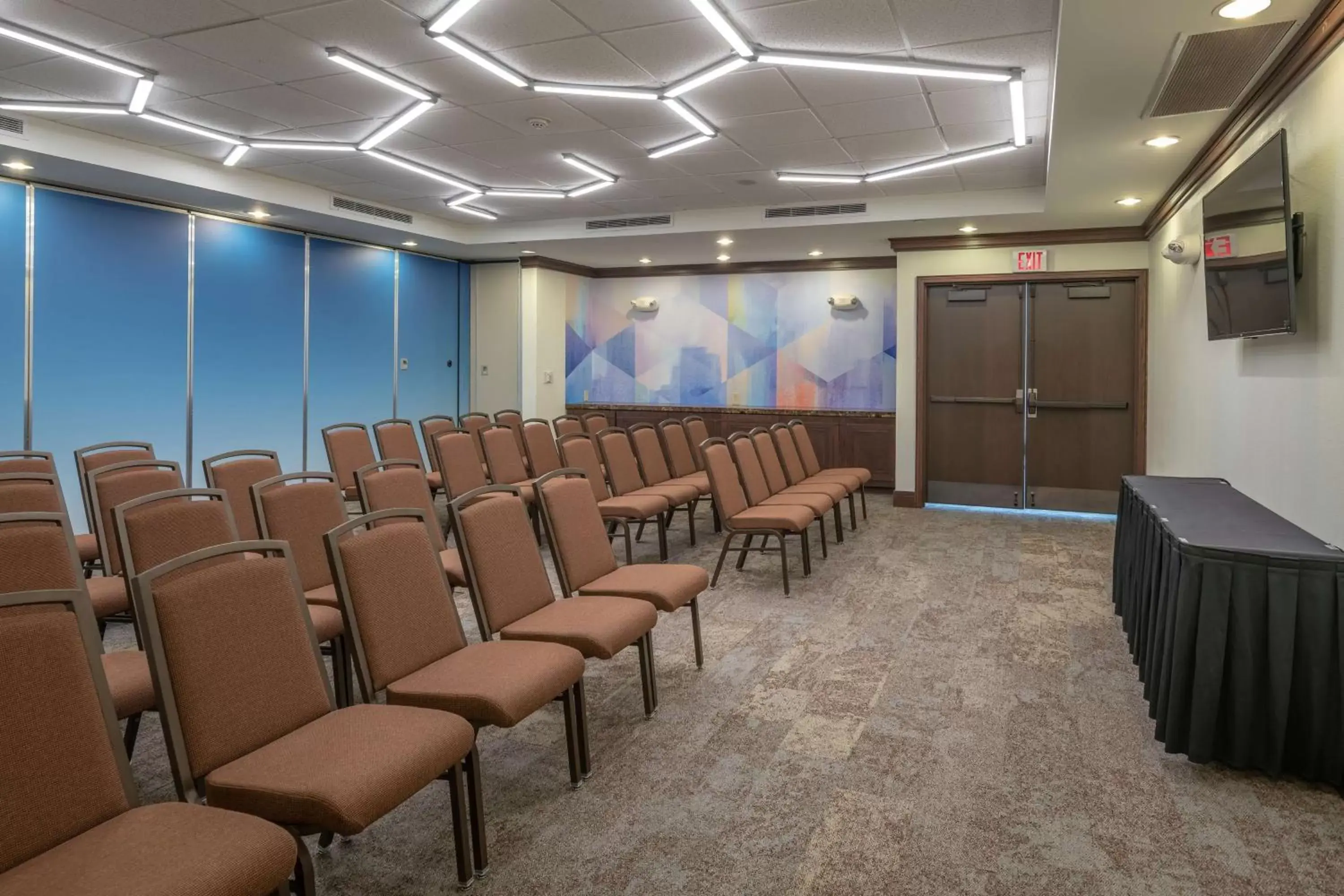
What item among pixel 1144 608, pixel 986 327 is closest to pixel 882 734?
pixel 1144 608

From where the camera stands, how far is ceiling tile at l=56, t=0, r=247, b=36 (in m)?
3.85

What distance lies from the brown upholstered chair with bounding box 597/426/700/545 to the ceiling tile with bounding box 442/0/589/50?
282 centimetres

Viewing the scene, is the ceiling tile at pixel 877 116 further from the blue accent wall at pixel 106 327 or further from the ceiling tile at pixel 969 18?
the blue accent wall at pixel 106 327

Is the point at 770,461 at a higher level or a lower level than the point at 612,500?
higher

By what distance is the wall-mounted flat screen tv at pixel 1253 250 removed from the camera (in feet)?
11.2

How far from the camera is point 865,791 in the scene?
2832mm

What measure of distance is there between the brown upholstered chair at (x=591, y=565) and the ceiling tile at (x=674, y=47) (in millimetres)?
→ 2123

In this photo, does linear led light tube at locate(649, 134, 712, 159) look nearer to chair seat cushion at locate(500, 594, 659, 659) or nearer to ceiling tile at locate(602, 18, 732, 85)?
ceiling tile at locate(602, 18, 732, 85)

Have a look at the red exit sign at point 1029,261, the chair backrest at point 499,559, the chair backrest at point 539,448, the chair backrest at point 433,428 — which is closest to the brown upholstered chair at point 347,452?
the chair backrest at point 433,428

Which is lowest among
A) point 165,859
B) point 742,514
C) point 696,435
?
point 165,859

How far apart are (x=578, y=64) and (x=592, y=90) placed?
36 cm

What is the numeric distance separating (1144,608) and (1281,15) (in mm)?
2412

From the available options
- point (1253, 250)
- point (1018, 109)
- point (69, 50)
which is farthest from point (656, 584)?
point (69, 50)

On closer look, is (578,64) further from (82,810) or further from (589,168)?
(82,810)
